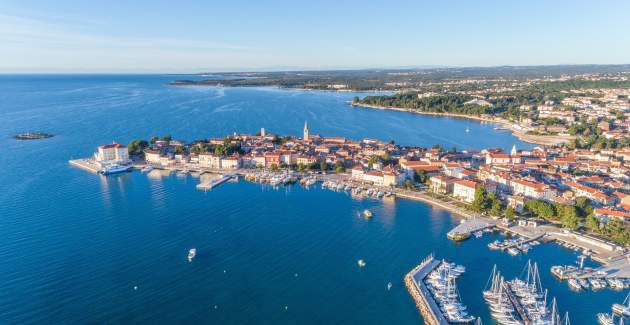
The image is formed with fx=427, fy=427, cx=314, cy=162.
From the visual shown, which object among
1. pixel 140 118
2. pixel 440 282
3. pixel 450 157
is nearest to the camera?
pixel 440 282

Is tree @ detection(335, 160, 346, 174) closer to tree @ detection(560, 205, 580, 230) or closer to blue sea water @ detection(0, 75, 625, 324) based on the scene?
blue sea water @ detection(0, 75, 625, 324)

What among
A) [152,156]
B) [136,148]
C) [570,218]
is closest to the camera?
[570,218]

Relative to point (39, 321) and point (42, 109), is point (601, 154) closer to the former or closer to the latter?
point (39, 321)

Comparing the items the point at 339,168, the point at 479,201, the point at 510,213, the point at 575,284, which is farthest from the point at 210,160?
the point at 575,284

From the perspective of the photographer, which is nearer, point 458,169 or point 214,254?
point 214,254

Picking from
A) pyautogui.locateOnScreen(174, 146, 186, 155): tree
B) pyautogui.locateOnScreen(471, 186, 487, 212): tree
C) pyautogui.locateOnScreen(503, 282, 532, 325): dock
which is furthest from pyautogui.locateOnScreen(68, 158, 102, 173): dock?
pyautogui.locateOnScreen(503, 282, 532, 325): dock

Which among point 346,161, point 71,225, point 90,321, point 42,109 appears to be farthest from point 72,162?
point 42,109

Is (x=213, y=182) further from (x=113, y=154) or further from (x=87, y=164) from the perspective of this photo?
(x=87, y=164)
